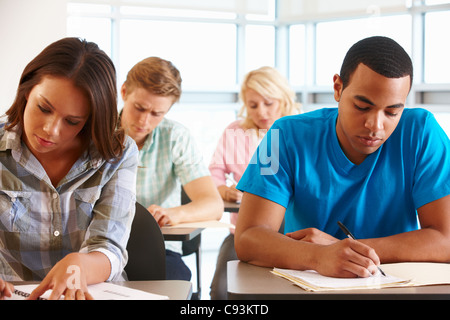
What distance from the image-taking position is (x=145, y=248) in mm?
1479

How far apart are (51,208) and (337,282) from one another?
69 centimetres

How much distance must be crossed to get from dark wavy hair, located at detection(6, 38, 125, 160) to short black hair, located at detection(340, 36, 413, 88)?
0.59 m

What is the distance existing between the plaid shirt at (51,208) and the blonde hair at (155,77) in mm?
929

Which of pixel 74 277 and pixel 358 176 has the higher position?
pixel 358 176

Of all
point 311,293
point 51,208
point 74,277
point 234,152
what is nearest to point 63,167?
point 51,208

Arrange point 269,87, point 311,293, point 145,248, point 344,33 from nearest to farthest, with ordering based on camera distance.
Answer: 1. point 311,293
2. point 145,248
3. point 269,87
4. point 344,33

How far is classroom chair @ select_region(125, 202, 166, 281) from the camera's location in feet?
4.80

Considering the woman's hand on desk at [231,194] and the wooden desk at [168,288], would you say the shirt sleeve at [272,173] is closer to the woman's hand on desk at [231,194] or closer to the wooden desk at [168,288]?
the wooden desk at [168,288]

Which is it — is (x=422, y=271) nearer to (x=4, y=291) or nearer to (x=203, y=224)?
(x=4, y=291)

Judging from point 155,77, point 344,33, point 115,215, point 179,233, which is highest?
point 344,33

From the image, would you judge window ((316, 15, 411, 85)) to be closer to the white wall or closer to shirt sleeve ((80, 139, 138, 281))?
the white wall

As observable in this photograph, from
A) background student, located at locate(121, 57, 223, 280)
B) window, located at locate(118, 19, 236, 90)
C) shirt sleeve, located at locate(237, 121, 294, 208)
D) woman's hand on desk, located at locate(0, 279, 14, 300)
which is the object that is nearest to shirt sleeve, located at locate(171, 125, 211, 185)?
background student, located at locate(121, 57, 223, 280)
